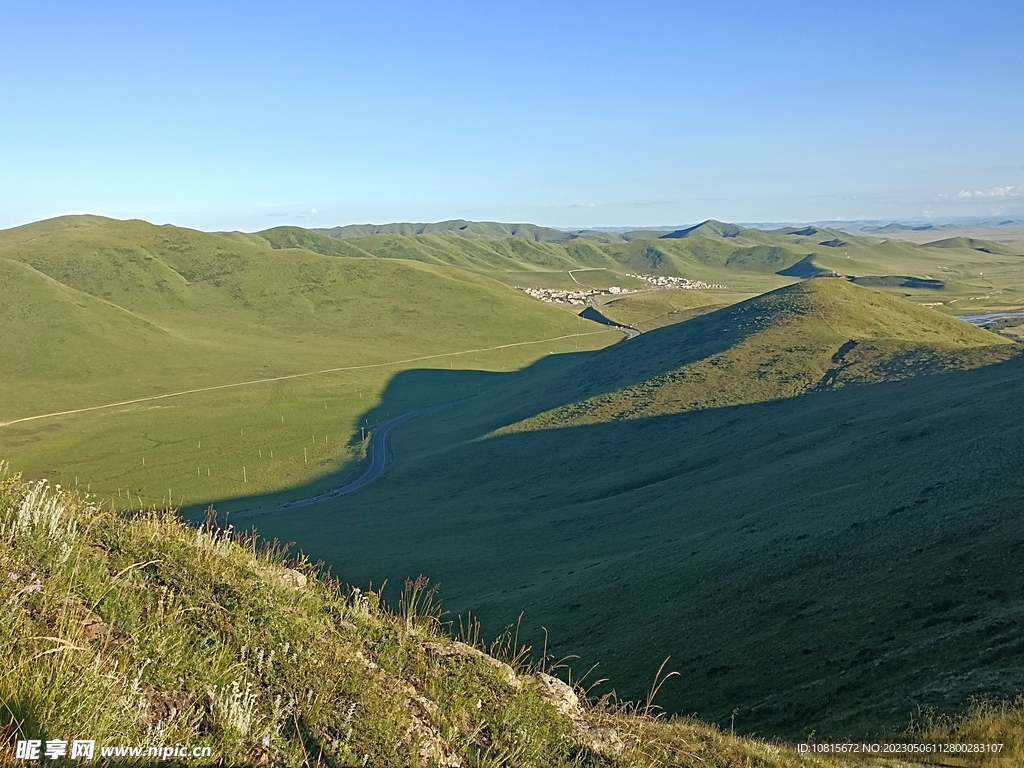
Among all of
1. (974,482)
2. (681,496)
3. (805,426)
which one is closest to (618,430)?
(805,426)

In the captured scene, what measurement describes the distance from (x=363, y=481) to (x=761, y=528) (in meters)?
52.6

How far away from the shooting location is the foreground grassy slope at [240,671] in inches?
206

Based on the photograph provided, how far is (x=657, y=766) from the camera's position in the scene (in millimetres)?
7508

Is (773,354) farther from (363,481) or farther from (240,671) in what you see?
(240,671)

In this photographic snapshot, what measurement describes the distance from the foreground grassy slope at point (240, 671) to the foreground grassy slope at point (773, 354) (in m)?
73.5

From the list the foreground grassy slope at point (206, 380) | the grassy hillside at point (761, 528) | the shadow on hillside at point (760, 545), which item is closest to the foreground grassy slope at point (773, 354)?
the grassy hillside at point (761, 528)

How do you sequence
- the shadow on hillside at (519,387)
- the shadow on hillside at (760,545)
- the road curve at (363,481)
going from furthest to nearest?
1. the shadow on hillside at (519,387)
2. the road curve at (363,481)
3. the shadow on hillside at (760,545)

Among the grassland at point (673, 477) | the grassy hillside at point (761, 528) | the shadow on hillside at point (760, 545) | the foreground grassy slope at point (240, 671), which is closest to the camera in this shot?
the foreground grassy slope at point (240, 671)

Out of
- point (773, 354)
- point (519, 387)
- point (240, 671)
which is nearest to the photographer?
point (240, 671)

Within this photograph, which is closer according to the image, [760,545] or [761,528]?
[760,545]

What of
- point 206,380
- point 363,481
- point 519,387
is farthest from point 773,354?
point 206,380

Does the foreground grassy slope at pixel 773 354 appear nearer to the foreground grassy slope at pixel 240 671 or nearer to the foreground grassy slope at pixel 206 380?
the foreground grassy slope at pixel 206 380

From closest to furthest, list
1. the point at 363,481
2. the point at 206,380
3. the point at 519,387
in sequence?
1. the point at 363,481
2. the point at 519,387
3. the point at 206,380

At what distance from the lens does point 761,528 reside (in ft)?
116
